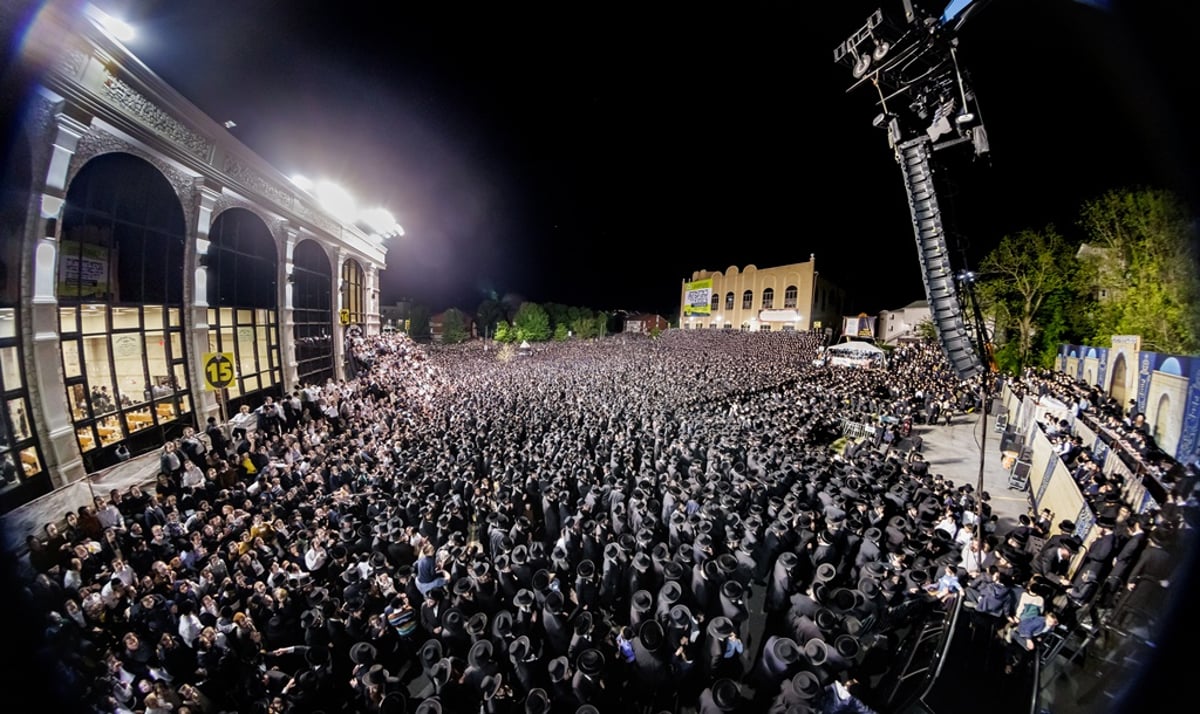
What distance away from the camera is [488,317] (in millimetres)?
54156

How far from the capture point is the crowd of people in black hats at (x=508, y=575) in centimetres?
378

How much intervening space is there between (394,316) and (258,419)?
42.6 m

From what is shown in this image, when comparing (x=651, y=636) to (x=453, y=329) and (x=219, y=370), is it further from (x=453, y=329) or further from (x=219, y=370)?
(x=453, y=329)

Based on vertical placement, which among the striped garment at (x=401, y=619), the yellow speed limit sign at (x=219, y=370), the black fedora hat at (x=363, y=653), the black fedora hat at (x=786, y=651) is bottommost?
the striped garment at (x=401, y=619)

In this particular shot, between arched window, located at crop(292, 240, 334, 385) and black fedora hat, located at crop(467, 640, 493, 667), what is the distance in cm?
1596

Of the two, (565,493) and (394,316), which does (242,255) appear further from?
(394,316)

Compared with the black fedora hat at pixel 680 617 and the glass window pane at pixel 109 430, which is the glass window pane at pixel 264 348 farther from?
the black fedora hat at pixel 680 617

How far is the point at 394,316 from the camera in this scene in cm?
4956

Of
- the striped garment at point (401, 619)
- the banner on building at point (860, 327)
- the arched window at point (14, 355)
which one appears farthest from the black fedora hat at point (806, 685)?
the banner on building at point (860, 327)

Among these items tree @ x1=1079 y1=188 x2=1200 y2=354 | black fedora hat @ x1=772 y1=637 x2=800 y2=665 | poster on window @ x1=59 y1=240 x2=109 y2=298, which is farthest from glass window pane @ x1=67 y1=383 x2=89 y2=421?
tree @ x1=1079 y1=188 x2=1200 y2=354

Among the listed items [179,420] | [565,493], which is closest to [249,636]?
[565,493]

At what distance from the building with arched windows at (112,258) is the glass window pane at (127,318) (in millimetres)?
28

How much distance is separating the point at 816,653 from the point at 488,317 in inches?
2141

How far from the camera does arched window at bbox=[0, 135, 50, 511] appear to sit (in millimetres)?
6008
